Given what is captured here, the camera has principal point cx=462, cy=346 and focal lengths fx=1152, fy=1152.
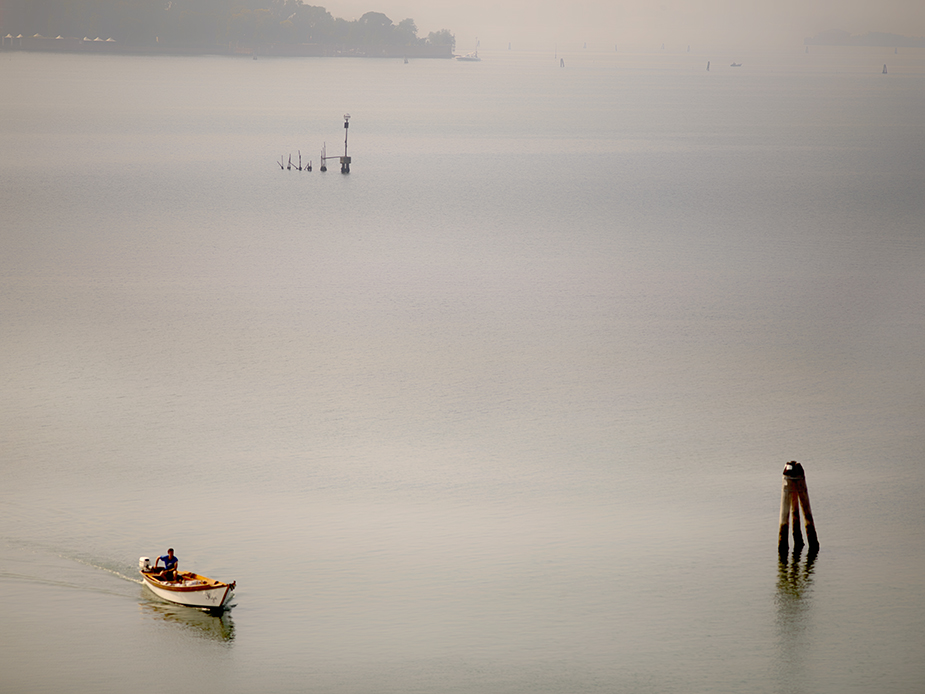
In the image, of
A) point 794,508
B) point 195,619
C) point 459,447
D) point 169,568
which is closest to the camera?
point 195,619

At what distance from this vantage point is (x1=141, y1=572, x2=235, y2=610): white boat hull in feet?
76.5

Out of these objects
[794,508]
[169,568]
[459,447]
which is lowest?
[169,568]

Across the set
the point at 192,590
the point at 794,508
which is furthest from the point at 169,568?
the point at 794,508

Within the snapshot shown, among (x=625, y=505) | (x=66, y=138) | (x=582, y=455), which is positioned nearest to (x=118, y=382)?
(x=582, y=455)

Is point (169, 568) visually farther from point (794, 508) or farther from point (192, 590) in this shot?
point (794, 508)

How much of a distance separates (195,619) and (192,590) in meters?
0.63

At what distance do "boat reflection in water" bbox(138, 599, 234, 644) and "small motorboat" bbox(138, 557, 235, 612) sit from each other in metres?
0.15

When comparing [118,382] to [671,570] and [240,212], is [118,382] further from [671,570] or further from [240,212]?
[240,212]

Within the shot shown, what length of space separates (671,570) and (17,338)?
30876mm

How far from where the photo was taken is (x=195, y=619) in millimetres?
23625

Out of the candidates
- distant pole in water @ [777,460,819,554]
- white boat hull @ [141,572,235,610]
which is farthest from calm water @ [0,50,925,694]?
distant pole in water @ [777,460,819,554]

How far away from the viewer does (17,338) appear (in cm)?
4641

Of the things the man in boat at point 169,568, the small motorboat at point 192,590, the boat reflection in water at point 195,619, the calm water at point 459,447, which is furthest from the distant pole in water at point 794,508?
the man in boat at point 169,568

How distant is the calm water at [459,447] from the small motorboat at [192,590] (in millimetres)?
366
